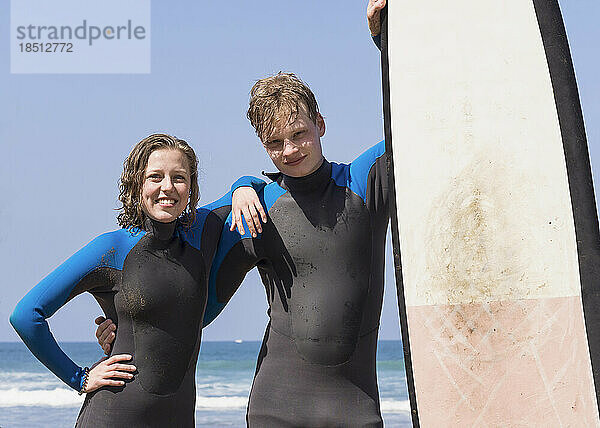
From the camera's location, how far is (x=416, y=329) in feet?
9.66

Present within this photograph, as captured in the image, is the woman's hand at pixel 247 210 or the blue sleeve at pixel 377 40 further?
the blue sleeve at pixel 377 40

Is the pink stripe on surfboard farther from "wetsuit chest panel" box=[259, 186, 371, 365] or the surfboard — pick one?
"wetsuit chest panel" box=[259, 186, 371, 365]

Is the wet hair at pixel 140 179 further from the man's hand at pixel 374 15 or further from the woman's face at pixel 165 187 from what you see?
the man's hand at pixel 374 15

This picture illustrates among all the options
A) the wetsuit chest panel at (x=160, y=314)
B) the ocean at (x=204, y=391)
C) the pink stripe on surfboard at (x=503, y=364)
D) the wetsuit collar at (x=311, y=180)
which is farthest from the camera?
the ocean at (x=204, y=391)

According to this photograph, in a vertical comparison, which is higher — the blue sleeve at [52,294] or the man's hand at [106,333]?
the blue sleeve at [52,294]

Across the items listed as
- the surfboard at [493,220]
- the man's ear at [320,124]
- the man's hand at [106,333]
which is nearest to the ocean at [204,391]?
the man's hand at [106,333]

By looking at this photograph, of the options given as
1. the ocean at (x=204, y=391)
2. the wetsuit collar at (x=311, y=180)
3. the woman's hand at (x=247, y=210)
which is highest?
the wetsuit collar at (x=311, y=180)

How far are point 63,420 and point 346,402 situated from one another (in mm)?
13881

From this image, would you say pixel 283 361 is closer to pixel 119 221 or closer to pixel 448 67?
pixel 119 221

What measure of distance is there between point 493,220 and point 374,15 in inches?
36.1

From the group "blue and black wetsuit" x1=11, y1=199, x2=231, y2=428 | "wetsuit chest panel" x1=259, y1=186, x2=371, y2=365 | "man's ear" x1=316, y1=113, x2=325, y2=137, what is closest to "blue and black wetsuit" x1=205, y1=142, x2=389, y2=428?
"wetsuit chest panel" x1=259, y1=186, x2=371, y2=365

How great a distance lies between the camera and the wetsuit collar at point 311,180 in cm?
305

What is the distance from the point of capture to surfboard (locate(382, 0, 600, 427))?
9.29 ft

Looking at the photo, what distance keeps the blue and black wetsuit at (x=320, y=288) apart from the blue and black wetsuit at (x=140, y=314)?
0.73 feet
